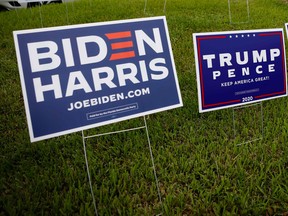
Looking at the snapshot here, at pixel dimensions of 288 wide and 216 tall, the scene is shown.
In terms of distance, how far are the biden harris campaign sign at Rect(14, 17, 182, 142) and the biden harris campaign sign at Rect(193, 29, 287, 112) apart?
0.40 meters

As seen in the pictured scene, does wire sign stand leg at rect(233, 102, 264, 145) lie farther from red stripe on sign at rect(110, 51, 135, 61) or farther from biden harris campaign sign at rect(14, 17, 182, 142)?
red stripe on sign at rect(110, 51, 135, 61)

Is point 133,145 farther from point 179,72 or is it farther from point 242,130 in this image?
point 179,72

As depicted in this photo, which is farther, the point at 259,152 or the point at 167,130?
the point at 167,130

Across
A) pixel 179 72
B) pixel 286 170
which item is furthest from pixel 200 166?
pixel 179 72

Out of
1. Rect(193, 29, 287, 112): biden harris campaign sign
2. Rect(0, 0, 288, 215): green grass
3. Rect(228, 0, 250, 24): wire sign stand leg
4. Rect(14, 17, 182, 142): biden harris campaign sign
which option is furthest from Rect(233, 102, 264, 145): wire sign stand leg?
Rect(228, 0, 250, 24): wire sign stand leg

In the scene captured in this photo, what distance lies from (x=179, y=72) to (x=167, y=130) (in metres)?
1.43

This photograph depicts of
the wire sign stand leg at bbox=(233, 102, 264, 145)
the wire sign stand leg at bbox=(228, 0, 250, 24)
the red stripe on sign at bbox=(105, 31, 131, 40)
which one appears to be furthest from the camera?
the wire sign stand leg at bbox=(228, 0, 250, 24)

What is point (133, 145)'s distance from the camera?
110 inches

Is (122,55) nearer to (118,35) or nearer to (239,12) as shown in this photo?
(118,35)

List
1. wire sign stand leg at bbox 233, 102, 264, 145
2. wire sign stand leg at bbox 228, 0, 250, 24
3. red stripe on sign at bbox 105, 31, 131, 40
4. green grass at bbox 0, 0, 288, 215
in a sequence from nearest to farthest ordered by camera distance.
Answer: red stripe on sign at bbox 105, 31, 131, 40
green grass at bbox 0, 0, 288, 215
wire sign stand leg at bbox 233, 102, 264, 145
wire sign stand leg at bbox 228, 0, 250, 24

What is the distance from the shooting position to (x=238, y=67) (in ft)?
8.33

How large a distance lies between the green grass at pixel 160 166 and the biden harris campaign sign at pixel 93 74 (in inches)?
25.3

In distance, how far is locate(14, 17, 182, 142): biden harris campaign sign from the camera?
1731 millimetres

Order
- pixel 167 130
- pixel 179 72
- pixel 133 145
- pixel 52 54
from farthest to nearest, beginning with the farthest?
pixel 179 72 < pixel 167 130 < pixel 133 145 < pixel 52 54
